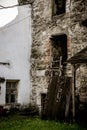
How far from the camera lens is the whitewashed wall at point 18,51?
49.0 ft

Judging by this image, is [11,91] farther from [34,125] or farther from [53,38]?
[34,125]

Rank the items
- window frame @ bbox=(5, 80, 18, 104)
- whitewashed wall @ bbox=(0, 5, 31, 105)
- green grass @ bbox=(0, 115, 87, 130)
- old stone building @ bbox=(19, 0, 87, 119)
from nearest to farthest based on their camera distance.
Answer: green grass @ bbox=(0, 115, 87, 130), old stone building @ bbox=(19, 0, 87, 119), whitewashed wall @ bbox=(0, 5, 31, 105), window frame @ bbox=(5, 80, 18, 104)

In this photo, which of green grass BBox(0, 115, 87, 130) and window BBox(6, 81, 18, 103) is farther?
window BBox(6, 81, 18, 103)

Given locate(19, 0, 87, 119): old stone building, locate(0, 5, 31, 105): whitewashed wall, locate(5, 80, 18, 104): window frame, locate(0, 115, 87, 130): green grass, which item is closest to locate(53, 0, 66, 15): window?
locate(19, 0, 87, 119): old stone building

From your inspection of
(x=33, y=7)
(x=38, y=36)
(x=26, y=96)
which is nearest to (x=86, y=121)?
(x=26, y=96)

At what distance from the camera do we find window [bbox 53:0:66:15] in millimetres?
15218

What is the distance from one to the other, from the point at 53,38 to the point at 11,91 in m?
3.06

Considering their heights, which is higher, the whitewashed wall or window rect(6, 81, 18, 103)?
the whitewashed wall

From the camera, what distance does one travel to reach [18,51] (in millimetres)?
15586

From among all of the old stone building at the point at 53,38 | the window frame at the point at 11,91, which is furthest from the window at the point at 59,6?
the window frame at the point at 11,91

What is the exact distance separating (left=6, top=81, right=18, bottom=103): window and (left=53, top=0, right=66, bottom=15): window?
3.72 meters

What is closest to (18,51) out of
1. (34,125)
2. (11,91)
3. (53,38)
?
(53,38)

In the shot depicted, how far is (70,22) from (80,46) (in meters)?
1.20

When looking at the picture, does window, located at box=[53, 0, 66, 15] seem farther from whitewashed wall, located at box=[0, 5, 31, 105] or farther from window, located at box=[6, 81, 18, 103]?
window, located at box=[6, 81, 18, 103]
